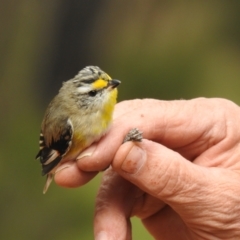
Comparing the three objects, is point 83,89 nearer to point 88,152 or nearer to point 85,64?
point 88,152

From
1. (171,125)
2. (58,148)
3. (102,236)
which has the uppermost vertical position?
(171,125)

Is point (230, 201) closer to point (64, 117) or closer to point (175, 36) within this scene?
point (64, 117)

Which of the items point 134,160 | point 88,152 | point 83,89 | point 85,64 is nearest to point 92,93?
point 83,89

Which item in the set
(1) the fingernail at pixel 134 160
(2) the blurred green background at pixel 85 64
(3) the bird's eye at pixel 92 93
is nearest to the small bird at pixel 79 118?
(3) the bird's eye at pixel 92 93

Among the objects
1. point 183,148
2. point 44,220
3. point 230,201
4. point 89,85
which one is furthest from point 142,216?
point 44,220

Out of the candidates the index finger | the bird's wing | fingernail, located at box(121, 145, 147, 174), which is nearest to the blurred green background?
the index finger

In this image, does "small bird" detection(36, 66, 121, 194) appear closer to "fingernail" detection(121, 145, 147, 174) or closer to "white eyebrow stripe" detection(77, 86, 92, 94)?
"white eyebrow stripe" detection(77, 86, 92, 94)
